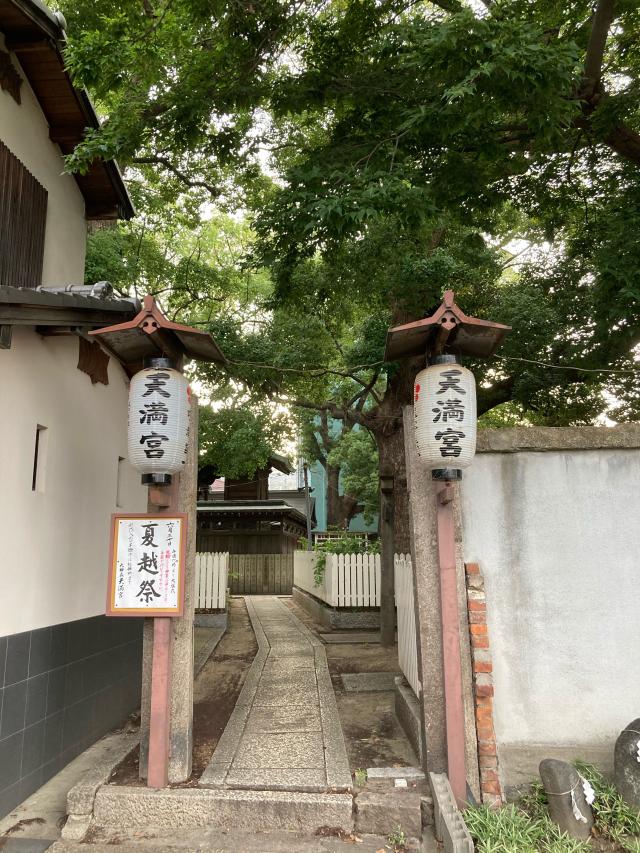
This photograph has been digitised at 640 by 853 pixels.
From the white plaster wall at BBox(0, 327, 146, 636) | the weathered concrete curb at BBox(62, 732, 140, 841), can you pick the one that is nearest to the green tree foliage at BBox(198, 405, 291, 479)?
the white plaster wall at BBox(0, 327, 146, 636)

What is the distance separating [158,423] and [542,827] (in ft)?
15.5

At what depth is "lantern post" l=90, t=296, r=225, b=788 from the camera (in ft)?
17.8

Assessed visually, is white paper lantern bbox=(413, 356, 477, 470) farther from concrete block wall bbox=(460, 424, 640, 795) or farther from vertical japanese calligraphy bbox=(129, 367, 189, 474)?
vertical japanese calligraphy bbox=(129, 367, 189, 474)

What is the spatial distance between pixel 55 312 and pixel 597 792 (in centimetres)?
649

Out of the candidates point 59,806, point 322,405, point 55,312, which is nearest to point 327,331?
point 322,405

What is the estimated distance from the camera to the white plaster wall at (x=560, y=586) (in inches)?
218

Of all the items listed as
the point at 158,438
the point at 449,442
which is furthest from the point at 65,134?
the point at 449,442

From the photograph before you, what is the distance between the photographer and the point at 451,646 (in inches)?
210

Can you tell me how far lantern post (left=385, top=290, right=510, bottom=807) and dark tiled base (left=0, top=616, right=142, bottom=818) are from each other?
385cm

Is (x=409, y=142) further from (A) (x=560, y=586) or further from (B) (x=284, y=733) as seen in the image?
(B) (x=284, y=733)

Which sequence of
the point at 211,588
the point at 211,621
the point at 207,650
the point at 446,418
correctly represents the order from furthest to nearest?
1. the point at 211,588
2. the point at 211,621
3. the point at 207,650
4. the point at 446,418

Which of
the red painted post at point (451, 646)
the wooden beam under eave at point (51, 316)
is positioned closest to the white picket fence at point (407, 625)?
the red painted post at point (451, 646)

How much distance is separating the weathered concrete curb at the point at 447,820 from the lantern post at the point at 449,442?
0.42 ft

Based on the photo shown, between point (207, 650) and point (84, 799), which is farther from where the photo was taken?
point (207, 650)
